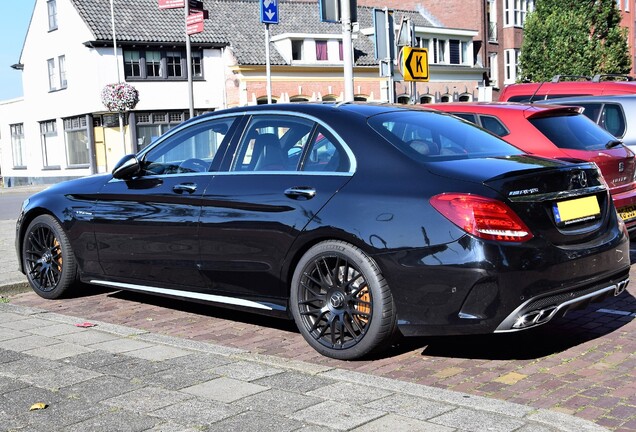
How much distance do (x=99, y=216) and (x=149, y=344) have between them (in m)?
1.66

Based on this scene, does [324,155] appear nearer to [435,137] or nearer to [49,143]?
[435,137]

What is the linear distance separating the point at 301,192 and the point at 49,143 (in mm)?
41505

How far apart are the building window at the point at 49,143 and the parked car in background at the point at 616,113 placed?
3724 centimetres

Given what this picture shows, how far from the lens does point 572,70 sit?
147 feet

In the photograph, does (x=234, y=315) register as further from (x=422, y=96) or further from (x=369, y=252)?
(x=422, y=96)

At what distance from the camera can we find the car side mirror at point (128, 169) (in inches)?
250

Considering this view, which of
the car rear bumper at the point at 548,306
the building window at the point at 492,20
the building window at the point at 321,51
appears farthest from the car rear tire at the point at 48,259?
the building window at the point at 492,20

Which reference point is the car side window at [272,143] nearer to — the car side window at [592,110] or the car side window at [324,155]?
the car side window at [324,155]

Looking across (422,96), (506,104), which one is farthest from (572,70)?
(506,104)

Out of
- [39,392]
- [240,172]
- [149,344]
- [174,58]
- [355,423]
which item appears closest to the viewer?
[355,423]

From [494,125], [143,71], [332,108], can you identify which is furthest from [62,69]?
[332,108]

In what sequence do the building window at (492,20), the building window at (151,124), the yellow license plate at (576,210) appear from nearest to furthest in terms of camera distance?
the yellow license plate at (576,210)
the building window at (151,124)
the building window at (492,20)

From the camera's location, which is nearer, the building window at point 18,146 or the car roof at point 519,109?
the car roof at point 519,109

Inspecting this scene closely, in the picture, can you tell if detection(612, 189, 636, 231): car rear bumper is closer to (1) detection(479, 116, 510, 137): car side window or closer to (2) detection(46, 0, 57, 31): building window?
(1) detection(479, 116, 510, 137): car side window
